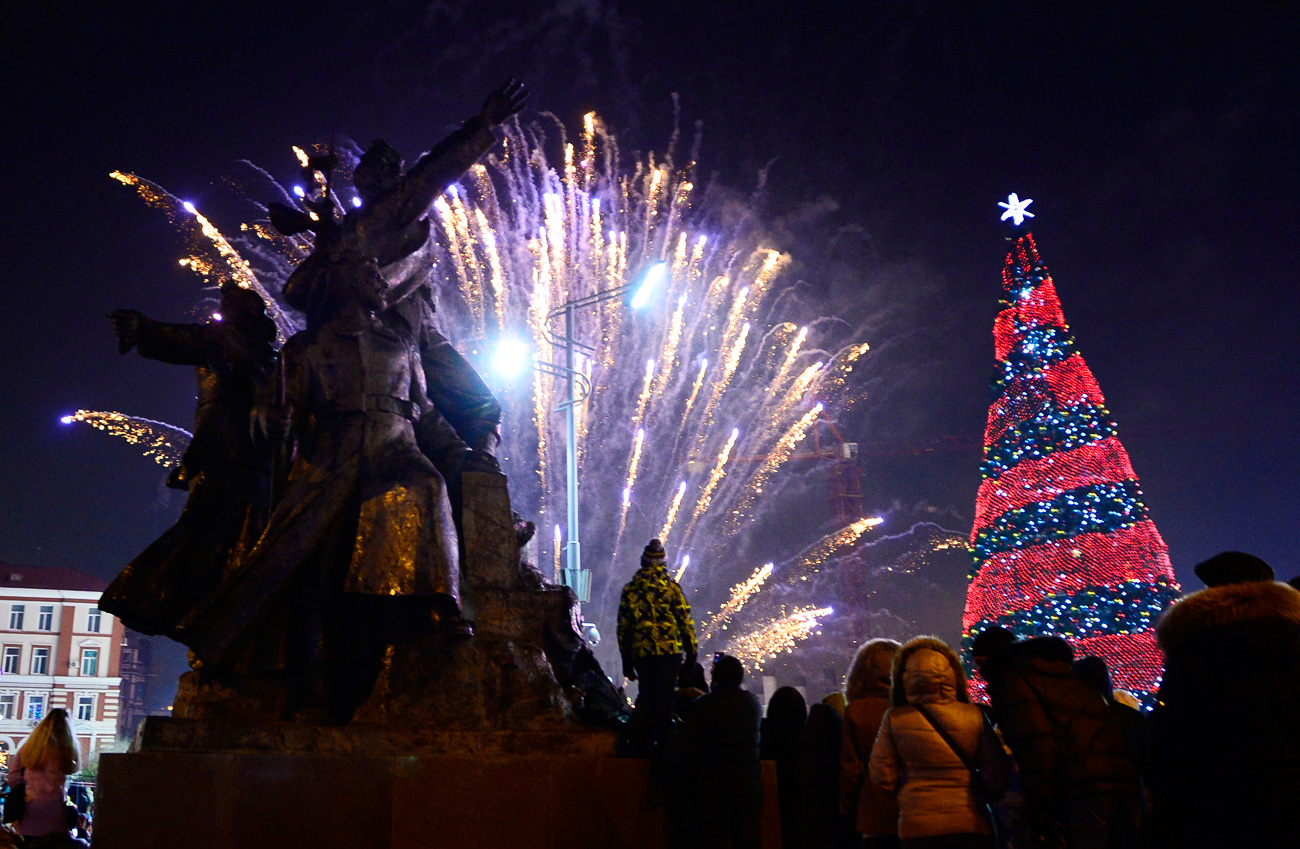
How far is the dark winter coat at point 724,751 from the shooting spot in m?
4.65

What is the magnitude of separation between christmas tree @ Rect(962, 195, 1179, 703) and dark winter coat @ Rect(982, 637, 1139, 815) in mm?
16606

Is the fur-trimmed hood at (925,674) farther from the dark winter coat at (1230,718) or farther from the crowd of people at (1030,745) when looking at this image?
the dark winter coat at (1230,718)

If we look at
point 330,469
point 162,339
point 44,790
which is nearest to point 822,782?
point 330,469

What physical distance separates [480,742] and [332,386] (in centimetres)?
222

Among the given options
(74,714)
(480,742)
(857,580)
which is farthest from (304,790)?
(857,580)

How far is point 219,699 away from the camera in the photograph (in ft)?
15.7

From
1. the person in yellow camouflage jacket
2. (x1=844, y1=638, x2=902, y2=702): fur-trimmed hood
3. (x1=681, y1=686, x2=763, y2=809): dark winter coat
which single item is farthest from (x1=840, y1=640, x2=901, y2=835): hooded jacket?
the person in yellow camouflage jacket

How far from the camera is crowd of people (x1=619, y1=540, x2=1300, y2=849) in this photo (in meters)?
2.90

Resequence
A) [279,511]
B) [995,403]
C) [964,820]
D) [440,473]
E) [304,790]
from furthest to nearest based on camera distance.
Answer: [995,403]
[440,473]
[279,511]
[304,790]
[964,820]

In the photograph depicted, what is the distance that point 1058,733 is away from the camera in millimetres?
3334

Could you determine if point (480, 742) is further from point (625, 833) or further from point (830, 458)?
point (830, 458)

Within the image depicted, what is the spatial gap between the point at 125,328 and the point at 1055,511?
59.5 feet

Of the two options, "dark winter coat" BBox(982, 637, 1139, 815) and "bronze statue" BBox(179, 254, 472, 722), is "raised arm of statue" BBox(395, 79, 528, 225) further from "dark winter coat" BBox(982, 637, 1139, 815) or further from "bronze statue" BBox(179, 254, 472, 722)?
"dark winter coat" BBox(982, 637, 1139, 815)

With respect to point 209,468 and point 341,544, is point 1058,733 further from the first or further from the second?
point 209,468
